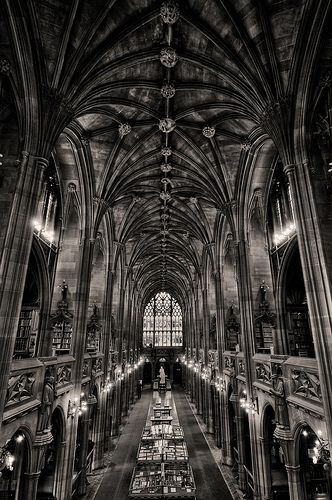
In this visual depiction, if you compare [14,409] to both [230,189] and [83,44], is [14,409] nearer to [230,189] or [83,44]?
[83,44]

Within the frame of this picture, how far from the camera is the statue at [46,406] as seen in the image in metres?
9.69

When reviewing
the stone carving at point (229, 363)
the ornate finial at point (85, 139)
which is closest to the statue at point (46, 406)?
the stone carving at point (229, 363)

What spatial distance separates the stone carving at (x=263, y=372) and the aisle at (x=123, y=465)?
835 cm

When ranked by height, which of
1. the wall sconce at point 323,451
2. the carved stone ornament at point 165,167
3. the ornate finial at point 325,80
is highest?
the carved stone ornament at point 165,167

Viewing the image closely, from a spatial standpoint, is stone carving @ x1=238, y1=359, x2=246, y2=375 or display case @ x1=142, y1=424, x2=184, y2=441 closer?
stone carving @ x1=238, y1=359, x2=246, y2=375

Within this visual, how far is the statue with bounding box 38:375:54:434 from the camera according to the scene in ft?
31.8

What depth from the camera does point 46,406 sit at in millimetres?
9922

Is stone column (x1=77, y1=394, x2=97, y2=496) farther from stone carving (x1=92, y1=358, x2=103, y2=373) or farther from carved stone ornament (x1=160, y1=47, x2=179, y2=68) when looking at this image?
carved stone ornament (x1=160, y1=47, x2=179, y2=68)

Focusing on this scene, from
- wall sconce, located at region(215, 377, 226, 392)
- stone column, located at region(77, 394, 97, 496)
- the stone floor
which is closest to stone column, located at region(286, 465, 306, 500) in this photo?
the stone floor

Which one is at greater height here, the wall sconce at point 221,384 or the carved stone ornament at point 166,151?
the carved stone ornament at point 166,151

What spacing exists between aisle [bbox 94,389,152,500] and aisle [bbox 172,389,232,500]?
362 centimetres

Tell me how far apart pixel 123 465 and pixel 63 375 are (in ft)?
30.4

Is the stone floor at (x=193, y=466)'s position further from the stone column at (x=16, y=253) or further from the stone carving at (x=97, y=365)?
the stone column at (x=16, y=253)

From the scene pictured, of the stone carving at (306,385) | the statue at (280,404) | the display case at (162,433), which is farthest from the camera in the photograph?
the display case at (162,433)
